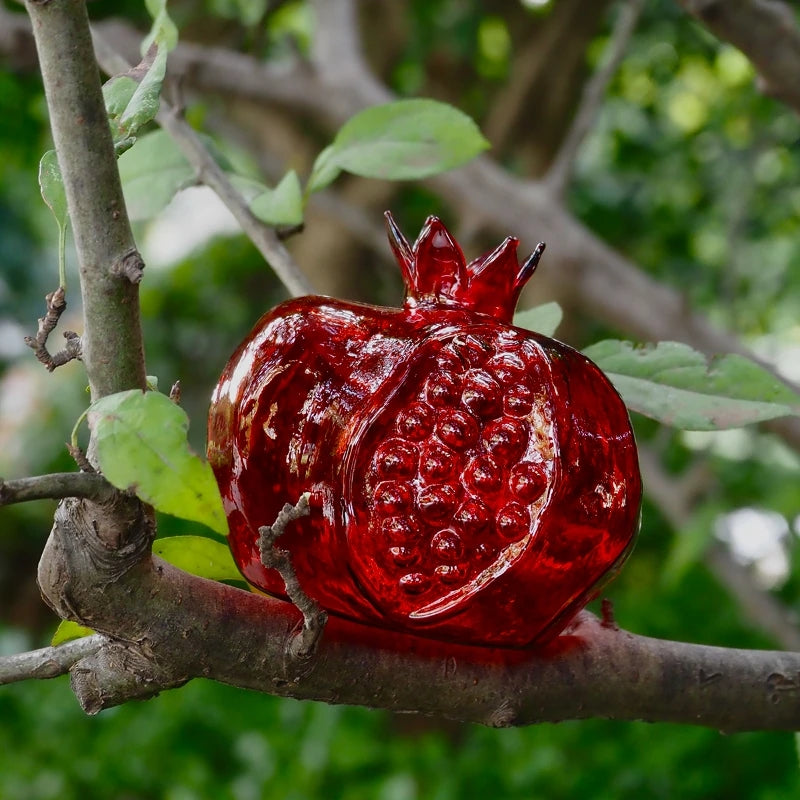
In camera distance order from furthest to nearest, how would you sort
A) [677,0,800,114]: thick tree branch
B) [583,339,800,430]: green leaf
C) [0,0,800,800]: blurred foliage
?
[0,0,800,800]: blurred foliage → [677,0,800,114]: thick tree branch → [583,339,800,430]: green leaf

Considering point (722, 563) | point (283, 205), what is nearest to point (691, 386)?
point (283, 205)

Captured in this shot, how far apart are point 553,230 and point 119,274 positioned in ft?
2.38

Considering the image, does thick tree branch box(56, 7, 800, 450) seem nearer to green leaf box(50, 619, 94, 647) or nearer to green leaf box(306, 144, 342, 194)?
green leaf box(306, 144, 342, 194)

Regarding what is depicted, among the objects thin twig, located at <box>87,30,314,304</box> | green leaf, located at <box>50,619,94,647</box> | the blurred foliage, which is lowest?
the blurred foliage

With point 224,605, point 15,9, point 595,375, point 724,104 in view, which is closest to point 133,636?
point 224,605

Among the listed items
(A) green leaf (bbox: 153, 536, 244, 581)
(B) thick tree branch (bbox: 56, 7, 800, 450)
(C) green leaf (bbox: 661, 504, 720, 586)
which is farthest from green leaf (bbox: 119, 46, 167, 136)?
(C) green leaf (bbox: 661, 504, 720, 586)

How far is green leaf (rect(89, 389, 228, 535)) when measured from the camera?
0.21 m

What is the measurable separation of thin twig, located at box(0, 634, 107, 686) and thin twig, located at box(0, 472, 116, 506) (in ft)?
0.17

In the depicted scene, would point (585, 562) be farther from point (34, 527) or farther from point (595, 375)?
point (34, 527)

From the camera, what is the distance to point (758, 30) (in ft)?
1.60

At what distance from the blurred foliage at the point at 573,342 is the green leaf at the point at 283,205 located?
561 millimetres

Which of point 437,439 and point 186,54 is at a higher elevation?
point 437,439

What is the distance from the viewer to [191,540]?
0.28m

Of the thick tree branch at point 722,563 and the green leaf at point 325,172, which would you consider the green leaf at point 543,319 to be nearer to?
the green leaf at point 325,172
